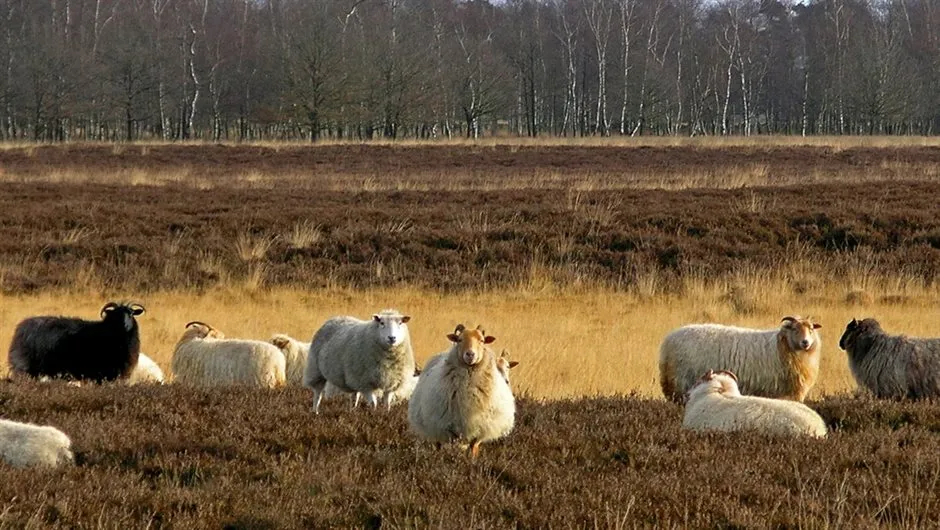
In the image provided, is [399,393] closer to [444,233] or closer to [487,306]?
[487,306]

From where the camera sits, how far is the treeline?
70.7 metres

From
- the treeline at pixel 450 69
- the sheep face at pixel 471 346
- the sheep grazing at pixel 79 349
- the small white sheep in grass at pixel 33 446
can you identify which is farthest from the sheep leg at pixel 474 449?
the treeline at pixel 450 69

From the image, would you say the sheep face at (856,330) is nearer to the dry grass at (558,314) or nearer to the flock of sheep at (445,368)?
the flock of sheep at (445,368)

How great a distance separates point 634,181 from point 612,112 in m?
57.1

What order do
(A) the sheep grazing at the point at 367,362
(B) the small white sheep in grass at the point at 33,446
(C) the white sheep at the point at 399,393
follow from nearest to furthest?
(B) the small white sheep in grass at the point at 33,446, (A) the sheep grazing at the point at 367,362, (C) the white sheep at the point at 399,393

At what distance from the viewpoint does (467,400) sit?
689 centimetres

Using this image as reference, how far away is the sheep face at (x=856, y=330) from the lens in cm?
1084

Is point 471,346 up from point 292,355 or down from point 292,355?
up

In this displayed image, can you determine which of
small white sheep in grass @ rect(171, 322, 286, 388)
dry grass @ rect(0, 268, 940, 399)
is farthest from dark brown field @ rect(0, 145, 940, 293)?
small white sheep in grass @ rect(171, 322, 286, 388)

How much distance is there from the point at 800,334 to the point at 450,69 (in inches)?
2794

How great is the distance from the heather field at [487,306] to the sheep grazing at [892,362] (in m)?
0.64

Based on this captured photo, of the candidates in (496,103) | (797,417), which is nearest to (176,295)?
(797,417)

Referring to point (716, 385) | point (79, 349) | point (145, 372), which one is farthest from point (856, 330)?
point (79, 349)

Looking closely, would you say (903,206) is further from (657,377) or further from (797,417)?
(797,417)
